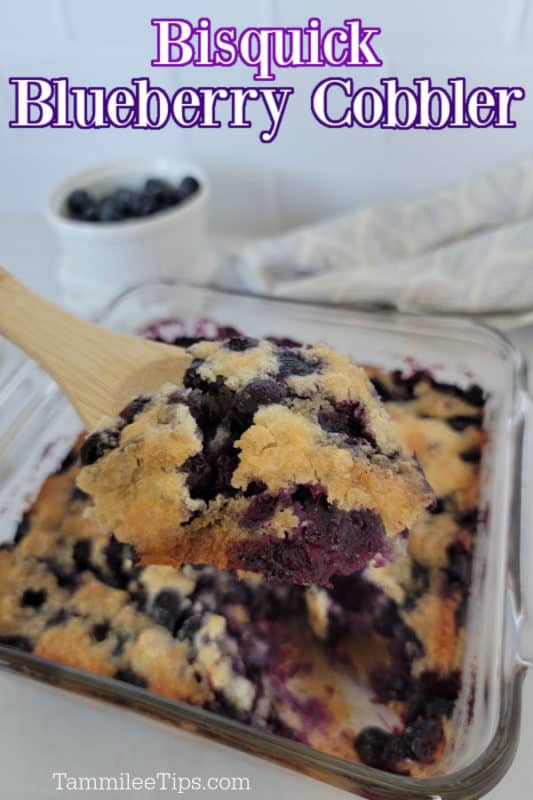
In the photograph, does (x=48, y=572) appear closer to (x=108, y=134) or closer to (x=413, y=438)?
(x=413, y=438)

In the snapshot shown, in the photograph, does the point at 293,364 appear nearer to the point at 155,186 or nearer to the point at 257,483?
the point at 257,483

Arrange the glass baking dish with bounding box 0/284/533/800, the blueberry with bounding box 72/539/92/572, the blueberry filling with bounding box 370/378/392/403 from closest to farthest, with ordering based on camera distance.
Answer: the glass baking dish with bounding box 0/284/533/800 < the blueberry with bounding box 72/539/92/572 < the blueberry filling with bounding box 370/378/392/403

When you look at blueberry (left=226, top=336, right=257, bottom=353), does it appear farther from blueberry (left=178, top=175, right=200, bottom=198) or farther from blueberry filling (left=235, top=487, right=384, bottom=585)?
blueberry (left=178, top=175, right=200, bottom=198)

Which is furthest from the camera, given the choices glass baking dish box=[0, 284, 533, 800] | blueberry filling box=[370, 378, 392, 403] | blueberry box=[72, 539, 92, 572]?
blueberry filling box=[370, 378, 392, 403]

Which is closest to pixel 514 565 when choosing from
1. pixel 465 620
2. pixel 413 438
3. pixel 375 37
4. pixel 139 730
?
pixel 465 620

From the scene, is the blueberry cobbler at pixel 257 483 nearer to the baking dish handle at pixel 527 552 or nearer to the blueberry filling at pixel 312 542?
the blueberry filling at pixel 312 542

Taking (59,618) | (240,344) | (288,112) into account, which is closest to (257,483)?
(240,344)

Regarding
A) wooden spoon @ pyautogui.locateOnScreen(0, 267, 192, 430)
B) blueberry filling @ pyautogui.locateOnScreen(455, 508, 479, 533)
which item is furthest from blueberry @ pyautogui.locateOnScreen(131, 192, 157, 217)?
blueberry filling @ pyautogui.locateOnScreen(455, 508, 479, 533)
